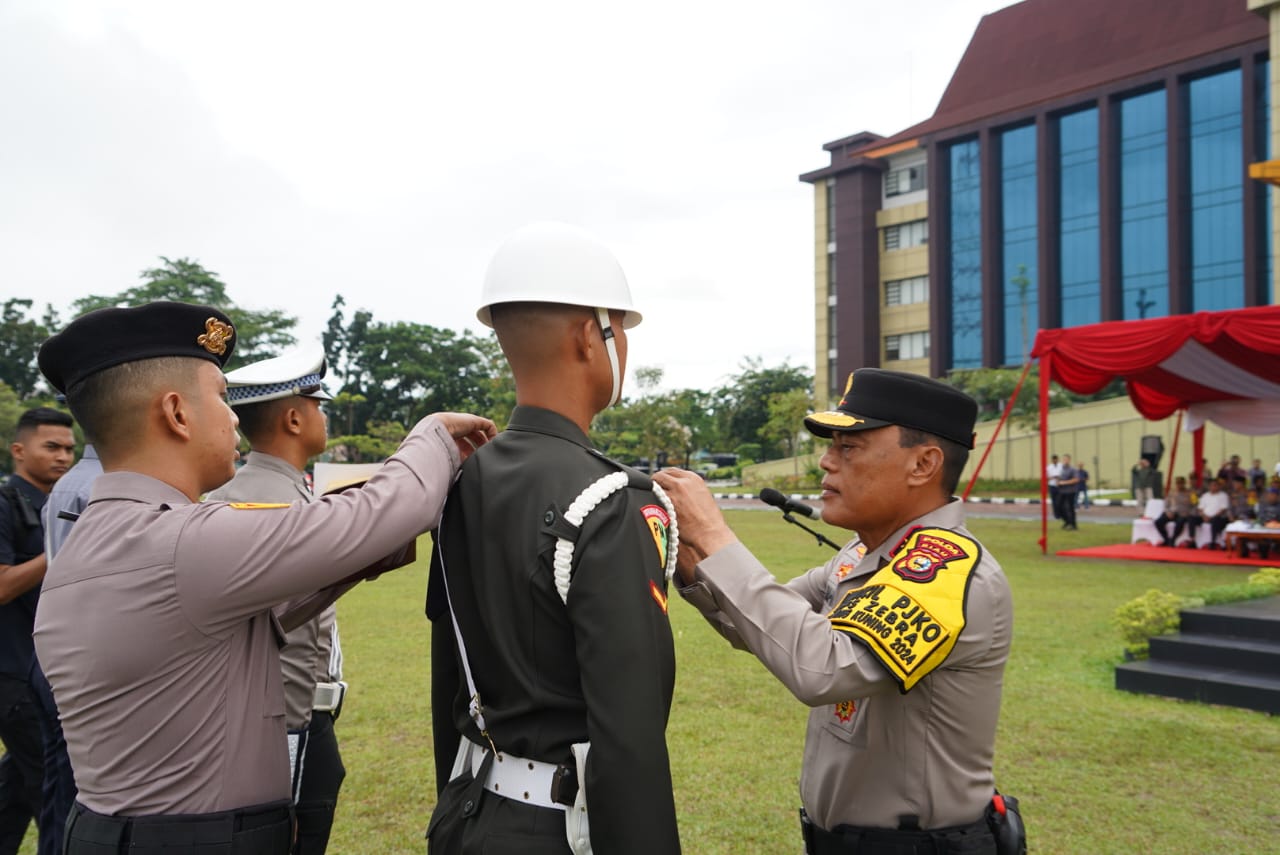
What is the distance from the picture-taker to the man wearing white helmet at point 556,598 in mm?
1629

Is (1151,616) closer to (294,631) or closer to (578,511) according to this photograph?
(294,631)

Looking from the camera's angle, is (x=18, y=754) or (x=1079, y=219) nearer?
(x=18, y=754)

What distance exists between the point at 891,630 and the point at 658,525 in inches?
24.3

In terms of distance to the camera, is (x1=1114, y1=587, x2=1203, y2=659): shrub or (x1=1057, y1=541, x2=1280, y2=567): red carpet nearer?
(x1=1114, y1=587, x2=1203, y2=659): shrub

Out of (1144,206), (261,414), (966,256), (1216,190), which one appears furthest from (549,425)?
(966,256)

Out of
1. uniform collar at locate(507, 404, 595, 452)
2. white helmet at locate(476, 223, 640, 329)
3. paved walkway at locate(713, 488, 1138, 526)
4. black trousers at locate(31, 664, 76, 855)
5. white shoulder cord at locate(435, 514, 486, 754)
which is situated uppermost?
white helmet at locate(476, 223, 640, 329)

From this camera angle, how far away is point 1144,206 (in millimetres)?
40938

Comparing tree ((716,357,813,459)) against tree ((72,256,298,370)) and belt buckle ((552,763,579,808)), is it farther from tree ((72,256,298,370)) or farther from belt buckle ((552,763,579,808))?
belt buckle ((552,763,579,808))

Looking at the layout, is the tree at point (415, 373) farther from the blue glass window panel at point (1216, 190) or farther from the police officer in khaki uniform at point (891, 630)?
the police officer in khaki uniform at point (891, 630)

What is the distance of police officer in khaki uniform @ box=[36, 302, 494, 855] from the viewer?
175 cm

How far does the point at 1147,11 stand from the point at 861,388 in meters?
50.3

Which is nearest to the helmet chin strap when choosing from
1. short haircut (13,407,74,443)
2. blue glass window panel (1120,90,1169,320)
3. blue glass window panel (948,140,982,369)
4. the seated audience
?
short haircut (13,407,74,443)

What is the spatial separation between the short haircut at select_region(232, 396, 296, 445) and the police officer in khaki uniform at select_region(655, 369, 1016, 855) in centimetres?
161

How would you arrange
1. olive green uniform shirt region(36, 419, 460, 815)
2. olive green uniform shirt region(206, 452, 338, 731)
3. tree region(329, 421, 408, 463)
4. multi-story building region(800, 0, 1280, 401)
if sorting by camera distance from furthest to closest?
multi-story building region(800, 0, 1280, 401)
tree region(329, 421, 408, 463)
olive green uniform shirt region(206, 452, 338, 731)
olive green uniform shirt region(36, 419, 460, 815)
